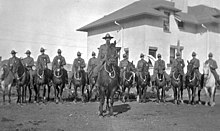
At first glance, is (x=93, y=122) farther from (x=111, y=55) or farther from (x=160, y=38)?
(x=160, y=38)

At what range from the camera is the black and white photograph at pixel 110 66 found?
12.7m

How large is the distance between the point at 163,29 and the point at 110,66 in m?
18.9

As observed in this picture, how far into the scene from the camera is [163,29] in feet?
100

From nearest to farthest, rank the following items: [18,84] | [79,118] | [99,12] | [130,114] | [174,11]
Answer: [79,118], [130,114], [18,84], [174,11], [99,12]

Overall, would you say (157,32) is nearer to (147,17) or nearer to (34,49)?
(147,17)

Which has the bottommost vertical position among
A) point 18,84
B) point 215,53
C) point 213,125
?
point 213,125

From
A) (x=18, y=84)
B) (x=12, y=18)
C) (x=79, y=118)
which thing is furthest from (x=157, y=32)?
(x=79, y=118)

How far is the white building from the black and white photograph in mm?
93

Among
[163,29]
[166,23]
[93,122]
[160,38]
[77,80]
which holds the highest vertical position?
[166,23]

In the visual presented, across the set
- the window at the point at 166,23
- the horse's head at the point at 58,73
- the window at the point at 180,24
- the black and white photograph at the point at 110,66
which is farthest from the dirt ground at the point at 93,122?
the window at the point at 180,24

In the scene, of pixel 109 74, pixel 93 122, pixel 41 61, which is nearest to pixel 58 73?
pixel 41 61

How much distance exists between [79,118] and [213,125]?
→ 15.7 feet

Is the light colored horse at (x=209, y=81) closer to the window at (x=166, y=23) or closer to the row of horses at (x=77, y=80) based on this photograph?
the row of horses at (x=77, y=80)

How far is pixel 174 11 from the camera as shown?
1224 inches
